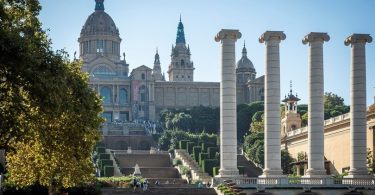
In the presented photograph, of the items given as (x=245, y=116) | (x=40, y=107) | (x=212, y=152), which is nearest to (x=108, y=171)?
(x=212, y=152)

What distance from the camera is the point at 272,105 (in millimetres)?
52281

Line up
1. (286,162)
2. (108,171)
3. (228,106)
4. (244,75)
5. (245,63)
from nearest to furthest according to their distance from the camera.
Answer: (228,106), (108,171), (286,162), (244,75), (245,63)

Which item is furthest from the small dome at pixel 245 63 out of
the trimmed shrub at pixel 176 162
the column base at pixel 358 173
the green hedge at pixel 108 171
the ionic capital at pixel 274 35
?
the ionic capital at pixel 274 35

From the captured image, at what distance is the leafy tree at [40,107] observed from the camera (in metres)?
33.8

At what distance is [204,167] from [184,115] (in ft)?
210

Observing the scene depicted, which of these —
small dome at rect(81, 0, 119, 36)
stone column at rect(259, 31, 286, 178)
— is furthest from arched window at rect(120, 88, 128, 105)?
stone column at rect(259, 31, 286, 178)

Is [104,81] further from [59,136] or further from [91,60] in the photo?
[59,136]

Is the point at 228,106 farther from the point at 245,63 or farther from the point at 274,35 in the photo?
the point at 245,63

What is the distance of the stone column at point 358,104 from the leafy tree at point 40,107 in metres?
19.6

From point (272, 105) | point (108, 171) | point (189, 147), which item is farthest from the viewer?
point (189, 147)

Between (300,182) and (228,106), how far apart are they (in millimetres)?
6976

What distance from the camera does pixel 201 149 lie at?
9419 centimetres

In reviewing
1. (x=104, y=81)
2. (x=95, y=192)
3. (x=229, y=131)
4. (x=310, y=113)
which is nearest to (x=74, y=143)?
(x=95, y=192)

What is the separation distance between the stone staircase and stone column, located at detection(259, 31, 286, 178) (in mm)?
22330
